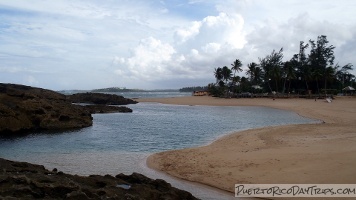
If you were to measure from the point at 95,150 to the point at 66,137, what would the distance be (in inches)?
301

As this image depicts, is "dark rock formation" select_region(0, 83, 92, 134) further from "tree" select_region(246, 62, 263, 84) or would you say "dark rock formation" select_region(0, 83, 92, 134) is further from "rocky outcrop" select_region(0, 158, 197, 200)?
"tree" select_region(246, 62, 263, 84)

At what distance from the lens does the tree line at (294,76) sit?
89750mm

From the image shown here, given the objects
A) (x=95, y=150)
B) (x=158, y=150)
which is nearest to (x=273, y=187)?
(x=158, y=150)

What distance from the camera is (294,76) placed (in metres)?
90.2

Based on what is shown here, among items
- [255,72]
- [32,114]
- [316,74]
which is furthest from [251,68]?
[32,114]

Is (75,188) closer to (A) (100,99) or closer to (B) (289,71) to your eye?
(A) (100,99)

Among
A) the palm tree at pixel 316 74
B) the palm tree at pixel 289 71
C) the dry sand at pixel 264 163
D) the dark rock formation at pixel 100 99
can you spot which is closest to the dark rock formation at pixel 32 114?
the dry sand at pixel 264 163

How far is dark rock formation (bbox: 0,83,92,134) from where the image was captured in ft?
105

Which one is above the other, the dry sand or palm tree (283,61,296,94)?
palm tree (283,61,296,94)

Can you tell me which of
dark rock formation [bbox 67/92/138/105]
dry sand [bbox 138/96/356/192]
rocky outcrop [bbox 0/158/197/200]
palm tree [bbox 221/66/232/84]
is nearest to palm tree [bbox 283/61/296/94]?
palm tree [bbox 221/66/232/84]

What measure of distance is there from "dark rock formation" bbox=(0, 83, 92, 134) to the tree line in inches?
2673

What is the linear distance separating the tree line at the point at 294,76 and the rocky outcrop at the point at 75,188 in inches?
3289

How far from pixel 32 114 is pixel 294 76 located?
244ft

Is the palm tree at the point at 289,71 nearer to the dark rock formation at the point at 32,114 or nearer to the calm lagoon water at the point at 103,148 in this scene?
the calm lagoon water at the point at 103,148
